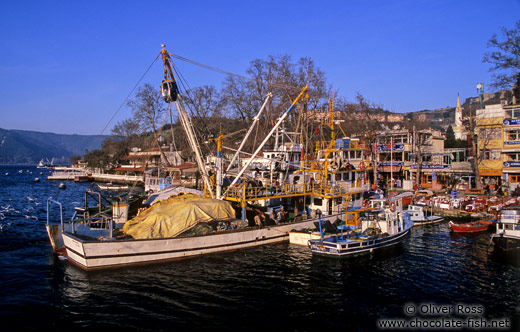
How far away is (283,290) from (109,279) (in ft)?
28.2

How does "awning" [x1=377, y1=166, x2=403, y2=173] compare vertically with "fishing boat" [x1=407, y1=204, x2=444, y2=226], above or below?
above

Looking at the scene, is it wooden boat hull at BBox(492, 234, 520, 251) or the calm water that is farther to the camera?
wooden boat hull at BBox(492, 234, 520, 251)

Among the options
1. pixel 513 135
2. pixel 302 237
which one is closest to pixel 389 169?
pixel 513 135

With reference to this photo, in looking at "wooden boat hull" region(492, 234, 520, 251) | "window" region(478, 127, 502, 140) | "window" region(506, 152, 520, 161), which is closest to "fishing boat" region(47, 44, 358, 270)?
"wooden boat hull" region(492, 234, 520, 251)

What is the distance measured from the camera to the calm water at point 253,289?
42.4 feet

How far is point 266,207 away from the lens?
2619 centimetres

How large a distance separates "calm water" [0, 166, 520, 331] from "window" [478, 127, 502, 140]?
3049cm

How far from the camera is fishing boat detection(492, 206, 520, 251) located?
68.8ft

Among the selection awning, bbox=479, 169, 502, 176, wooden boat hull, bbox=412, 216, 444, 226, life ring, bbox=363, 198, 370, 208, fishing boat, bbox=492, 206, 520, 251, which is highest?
awning, bbox=479, 169, 502, 176

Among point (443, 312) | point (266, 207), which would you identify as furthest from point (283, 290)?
point (266, 207)

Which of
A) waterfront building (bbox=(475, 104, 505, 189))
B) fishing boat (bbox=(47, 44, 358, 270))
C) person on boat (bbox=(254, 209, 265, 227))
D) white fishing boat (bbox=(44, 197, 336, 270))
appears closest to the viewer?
white fishing boat (bbox=(44, 197, 336, 270))

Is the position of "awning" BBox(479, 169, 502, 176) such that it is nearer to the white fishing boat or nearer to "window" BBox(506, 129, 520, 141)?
"window" BBox(506, 129, 520, 141)

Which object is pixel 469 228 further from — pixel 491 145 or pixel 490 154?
pixel 491 145

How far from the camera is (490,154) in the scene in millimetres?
46375
